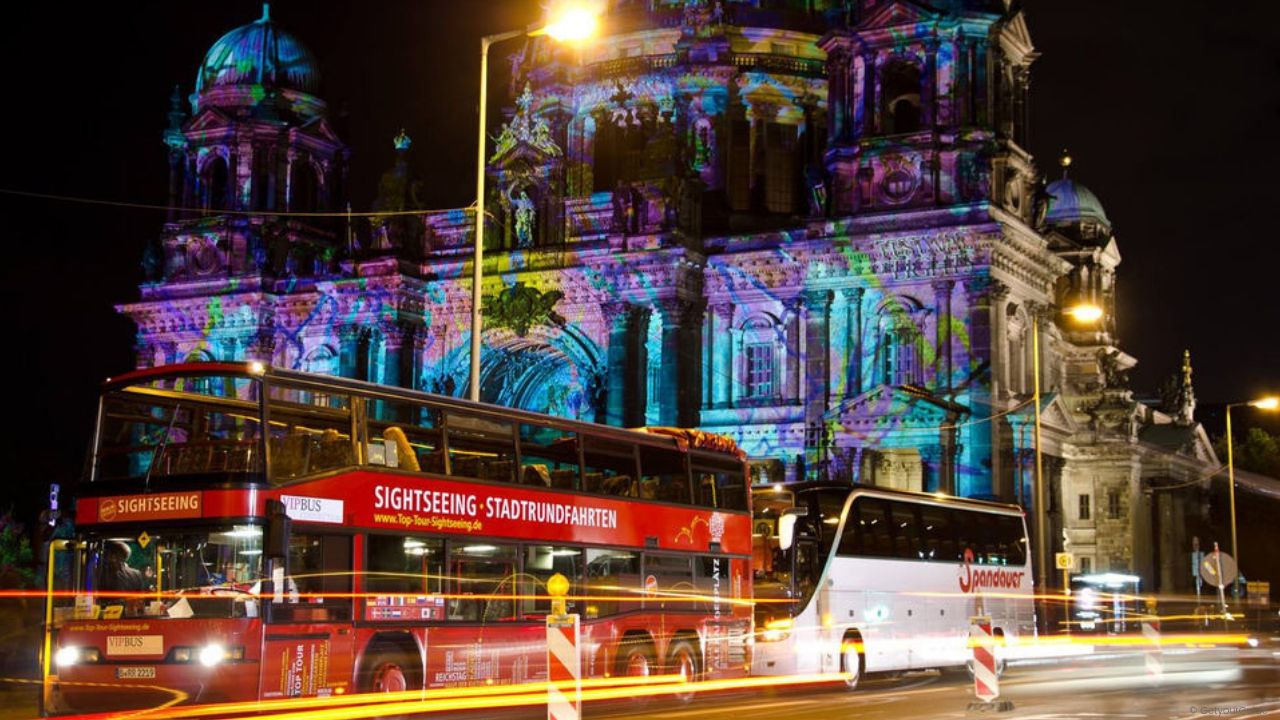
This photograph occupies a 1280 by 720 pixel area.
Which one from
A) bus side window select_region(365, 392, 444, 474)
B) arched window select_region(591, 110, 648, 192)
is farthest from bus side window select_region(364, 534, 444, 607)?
arched window select_region(591, 110, 648, 192)

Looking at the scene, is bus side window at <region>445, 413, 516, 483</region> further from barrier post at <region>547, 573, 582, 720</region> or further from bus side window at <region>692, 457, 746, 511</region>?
barrier post at <region>547, 573, 582, 720</region>

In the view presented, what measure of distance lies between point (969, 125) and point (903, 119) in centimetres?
722

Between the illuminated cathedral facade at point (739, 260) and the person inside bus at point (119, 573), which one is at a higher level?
the illuminated cathedral facade at point (739, 260)

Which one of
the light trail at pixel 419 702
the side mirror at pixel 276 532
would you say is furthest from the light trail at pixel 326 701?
the side mirror at pixel 276 532

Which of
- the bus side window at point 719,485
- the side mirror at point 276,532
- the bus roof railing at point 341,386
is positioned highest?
the bus roof railing at point 341,386

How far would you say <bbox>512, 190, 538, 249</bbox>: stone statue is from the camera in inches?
2680

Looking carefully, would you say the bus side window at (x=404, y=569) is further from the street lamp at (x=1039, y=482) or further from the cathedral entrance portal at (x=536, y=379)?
the cathedral entrance portal at (x=536, y=379)

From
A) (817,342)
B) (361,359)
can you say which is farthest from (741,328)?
(361,359)

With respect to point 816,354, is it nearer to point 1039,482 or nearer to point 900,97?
point 900,97

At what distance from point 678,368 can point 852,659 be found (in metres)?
30.4

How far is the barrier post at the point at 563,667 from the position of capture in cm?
1557

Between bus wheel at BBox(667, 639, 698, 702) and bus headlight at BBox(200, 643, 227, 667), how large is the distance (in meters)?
9.35

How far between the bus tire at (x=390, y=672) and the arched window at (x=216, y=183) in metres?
53.6

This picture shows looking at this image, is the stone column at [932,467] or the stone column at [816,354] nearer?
the stone column at [932,467]
